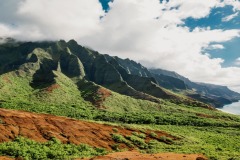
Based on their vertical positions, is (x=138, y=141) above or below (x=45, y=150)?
above

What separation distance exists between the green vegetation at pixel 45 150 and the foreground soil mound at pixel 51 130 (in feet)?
4.64

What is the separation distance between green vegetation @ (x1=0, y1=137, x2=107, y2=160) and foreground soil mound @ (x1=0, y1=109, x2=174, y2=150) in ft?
4.64

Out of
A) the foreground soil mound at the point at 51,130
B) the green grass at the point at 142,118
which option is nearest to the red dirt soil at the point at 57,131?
the foreground soil mound at the point at 51,130

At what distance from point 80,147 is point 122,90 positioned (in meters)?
107

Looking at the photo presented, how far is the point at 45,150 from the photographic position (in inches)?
1309

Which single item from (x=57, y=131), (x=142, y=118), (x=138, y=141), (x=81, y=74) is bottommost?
Result: (x=138, y=141)

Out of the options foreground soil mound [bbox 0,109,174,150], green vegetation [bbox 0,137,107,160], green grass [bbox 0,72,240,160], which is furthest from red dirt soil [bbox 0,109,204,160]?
green grass [bbox 0,72,240,160]

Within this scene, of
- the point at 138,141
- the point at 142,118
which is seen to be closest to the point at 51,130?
the point at 138,141

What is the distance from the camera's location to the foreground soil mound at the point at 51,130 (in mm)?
36906

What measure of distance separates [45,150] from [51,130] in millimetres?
6957

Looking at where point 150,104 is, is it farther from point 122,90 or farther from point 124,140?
point 124,140

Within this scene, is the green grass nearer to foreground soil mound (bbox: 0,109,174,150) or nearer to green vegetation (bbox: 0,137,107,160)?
green vegetation (bbox: 0,137,107,160)

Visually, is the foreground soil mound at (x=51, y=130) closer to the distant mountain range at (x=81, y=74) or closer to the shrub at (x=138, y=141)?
the shrub at (x=138, y=141)

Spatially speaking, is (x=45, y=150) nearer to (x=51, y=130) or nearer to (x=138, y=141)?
(x=51, y=130)
